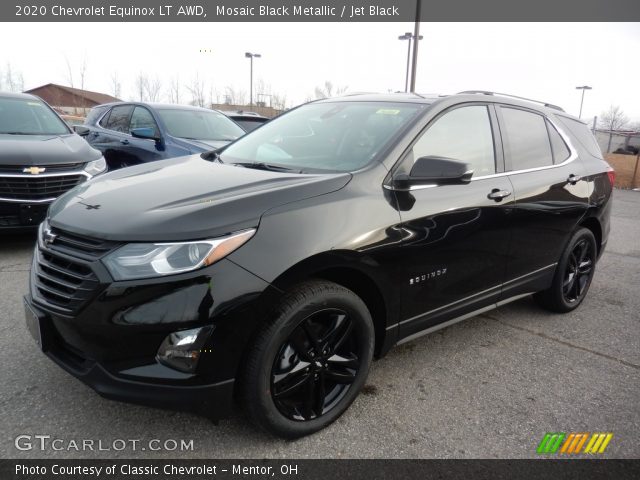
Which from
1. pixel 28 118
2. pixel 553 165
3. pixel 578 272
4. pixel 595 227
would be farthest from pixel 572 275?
pixel 28 118

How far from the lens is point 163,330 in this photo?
6.24 ft

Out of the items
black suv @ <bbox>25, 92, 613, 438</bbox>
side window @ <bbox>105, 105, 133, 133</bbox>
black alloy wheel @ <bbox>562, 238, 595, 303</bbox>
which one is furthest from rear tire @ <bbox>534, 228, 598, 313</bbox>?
side window @ <bbox>105, 105, 133, 133</bbox>

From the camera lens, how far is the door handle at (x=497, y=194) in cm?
305

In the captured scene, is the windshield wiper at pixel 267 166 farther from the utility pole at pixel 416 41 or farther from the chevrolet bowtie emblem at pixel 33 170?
the utility pole at pixel 416 41

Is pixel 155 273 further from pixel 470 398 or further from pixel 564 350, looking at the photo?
pixel 564 350

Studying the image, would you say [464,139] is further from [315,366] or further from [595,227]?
[595,227]

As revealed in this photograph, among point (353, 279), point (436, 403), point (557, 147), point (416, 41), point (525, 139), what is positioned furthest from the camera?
point (416, 41)

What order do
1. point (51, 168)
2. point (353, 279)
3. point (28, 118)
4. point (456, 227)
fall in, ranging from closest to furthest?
point (353, 279), point (456, 227), point (51, 168), point (28, 118)

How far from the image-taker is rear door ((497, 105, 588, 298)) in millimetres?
3322

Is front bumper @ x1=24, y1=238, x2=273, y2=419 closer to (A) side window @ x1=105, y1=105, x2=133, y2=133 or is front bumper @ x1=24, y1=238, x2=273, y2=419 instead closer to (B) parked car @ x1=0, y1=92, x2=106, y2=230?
(B) parked car @ x1=0, y1=92, x2=106, y2=230

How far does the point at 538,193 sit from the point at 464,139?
799 mm

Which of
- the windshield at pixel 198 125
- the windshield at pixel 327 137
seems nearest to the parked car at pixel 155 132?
the windshield at pixel 198 125

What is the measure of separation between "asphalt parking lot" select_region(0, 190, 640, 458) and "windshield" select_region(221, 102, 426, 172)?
4.43 feet
